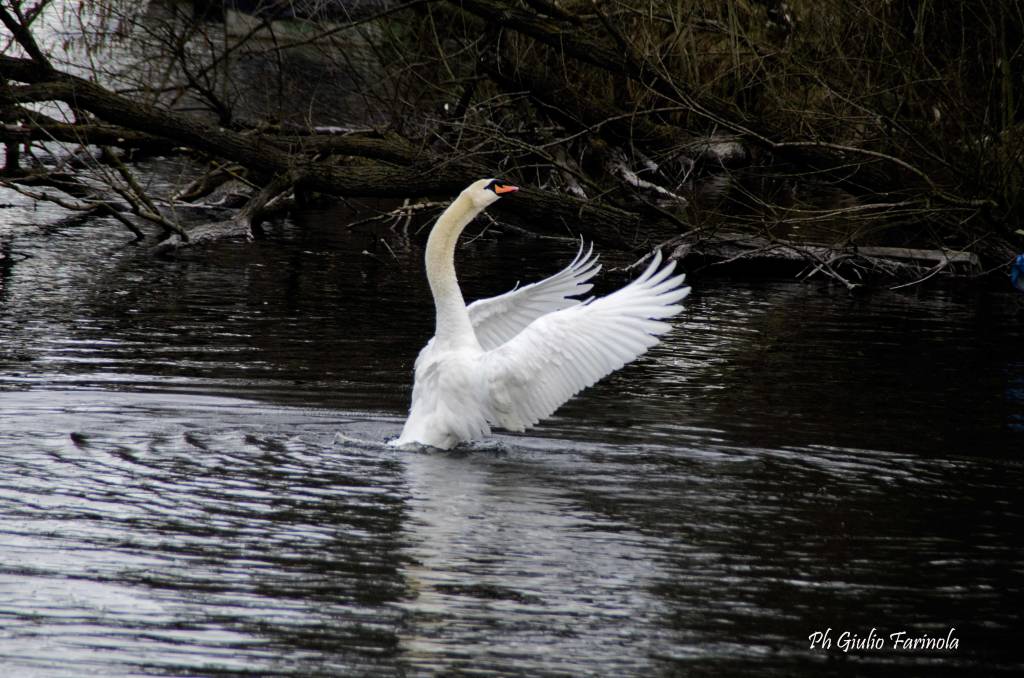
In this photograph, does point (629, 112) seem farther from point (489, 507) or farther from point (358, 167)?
point (489, 507)

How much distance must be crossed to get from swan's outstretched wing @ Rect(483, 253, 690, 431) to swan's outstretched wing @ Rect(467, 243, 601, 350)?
114 cm

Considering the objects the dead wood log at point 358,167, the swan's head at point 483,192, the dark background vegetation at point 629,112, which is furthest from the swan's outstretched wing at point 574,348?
the dead wood log at point 358,167

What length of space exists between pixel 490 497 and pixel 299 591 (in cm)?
168

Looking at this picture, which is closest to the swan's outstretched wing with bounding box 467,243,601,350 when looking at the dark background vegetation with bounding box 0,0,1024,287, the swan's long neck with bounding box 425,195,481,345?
the swan's long neck with bounding box 425,195,481,345

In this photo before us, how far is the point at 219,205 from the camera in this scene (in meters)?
17.8

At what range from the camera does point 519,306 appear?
28.3ft

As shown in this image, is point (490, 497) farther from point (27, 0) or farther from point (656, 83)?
point (27, 0)

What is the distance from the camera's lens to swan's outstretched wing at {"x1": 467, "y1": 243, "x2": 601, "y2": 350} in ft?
27.9

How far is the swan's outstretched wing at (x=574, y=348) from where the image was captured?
7.21 meters

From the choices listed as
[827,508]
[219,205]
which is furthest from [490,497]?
[219,205]

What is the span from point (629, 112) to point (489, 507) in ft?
27.7

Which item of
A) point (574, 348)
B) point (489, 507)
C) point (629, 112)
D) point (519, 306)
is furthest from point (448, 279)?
point (629, 112)

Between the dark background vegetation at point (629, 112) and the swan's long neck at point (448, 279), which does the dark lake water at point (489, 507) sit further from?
the dark background vegetation at point (629, 112)

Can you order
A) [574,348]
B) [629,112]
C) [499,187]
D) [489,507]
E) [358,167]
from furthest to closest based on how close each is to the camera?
[358,167] < [629,112] < [499,187] < [574,348] < [489,507]
